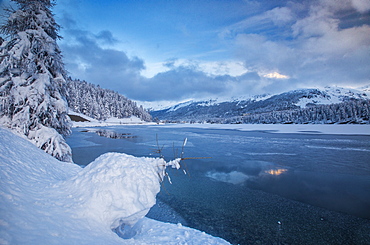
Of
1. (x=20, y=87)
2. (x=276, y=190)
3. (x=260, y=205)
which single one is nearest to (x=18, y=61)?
(x=20, y=87)

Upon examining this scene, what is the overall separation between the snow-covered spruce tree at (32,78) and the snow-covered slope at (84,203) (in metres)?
4.18

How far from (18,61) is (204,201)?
11.6 metres

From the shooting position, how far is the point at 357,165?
42.2 feet

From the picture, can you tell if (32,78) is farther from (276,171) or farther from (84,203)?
(276,171)

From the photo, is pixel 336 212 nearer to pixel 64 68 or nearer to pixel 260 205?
pixel 260 205

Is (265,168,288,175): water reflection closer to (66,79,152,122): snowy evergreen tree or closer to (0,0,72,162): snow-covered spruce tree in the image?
(0,0,72,162): snow-covered spruce tree

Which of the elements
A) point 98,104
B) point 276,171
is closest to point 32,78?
point 276,171

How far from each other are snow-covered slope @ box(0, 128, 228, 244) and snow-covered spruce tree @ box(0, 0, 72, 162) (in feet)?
13.7

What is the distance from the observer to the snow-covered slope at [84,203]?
103 inches

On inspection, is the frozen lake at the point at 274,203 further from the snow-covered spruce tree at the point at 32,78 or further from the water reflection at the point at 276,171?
the snow-covered spruce tree at the point at 32,78

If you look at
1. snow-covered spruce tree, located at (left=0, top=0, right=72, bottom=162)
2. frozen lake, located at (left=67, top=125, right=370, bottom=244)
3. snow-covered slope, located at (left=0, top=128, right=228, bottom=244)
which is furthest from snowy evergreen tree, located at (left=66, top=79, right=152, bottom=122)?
snow-covered slope, located at (left=0, top=128, right=228, bottom=244)

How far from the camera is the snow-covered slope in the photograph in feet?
8.61

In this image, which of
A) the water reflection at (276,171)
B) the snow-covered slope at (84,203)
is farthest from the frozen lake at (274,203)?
the snow-covered slope at (84,203)

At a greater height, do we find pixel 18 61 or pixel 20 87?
pixel 18 61
